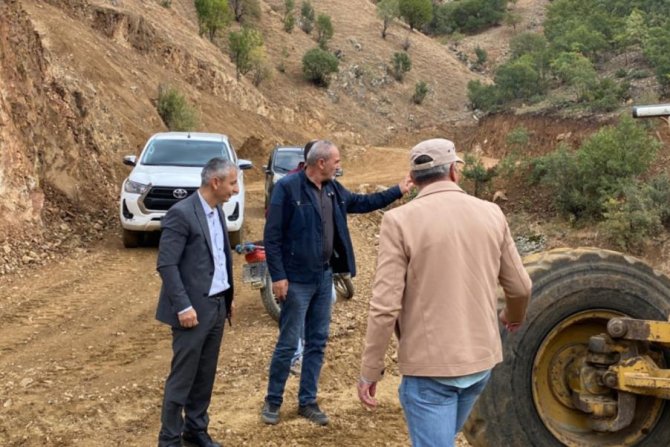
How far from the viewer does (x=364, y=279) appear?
9789 mm

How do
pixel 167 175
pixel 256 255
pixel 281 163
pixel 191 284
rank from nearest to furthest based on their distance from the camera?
pixel 191 284, pixel 256 255, pixel 167 175, pixel 281 163

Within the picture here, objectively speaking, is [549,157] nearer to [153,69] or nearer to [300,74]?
[153,69]

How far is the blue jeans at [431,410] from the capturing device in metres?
2.86

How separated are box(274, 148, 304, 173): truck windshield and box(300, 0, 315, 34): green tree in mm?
34668

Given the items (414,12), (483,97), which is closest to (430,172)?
(483,97)

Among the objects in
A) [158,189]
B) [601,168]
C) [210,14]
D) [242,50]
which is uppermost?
[210,14]

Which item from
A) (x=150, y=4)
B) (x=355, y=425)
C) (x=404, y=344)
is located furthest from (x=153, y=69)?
(x=404, y=344)

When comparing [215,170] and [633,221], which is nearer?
[215,170]

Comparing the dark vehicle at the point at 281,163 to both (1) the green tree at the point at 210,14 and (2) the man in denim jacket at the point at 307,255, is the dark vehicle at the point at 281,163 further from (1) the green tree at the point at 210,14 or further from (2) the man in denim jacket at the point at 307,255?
(1) the green tree at the point at 210,14

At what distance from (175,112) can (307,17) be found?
96.1 feet

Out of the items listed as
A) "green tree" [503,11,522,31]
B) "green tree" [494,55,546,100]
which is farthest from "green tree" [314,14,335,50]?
"green tree" [503,11,522,31]

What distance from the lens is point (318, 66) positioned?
40719 millimetres

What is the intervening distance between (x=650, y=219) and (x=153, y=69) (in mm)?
20744

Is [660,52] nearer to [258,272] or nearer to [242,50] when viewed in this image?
[258,272]
